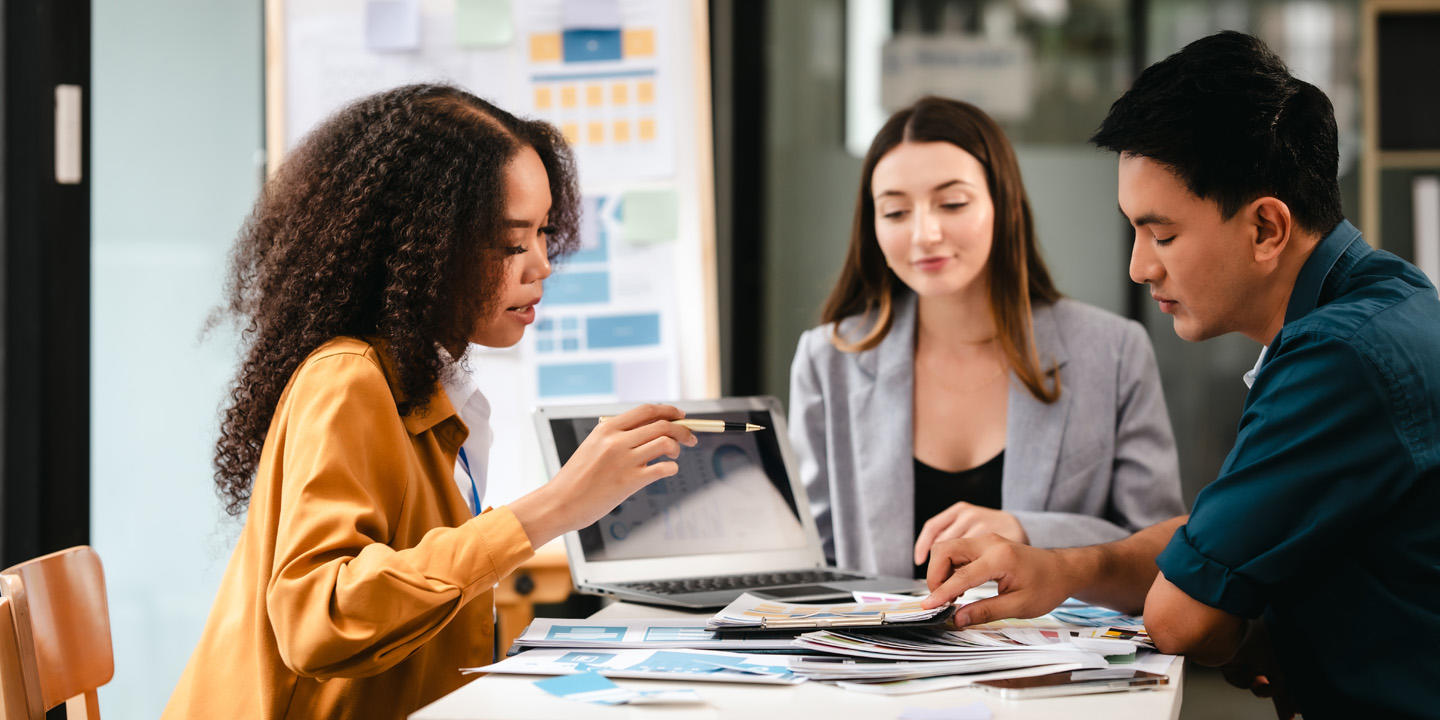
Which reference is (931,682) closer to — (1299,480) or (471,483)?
(1299,480)

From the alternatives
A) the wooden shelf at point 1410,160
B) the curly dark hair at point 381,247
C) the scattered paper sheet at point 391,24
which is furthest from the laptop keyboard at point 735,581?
the wooden shelf at point 1410,160

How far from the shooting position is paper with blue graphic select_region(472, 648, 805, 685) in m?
1.01

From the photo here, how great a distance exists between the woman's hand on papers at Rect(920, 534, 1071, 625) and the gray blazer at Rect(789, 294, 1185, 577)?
382 millimetres

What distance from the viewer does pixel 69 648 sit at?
49.5 inches

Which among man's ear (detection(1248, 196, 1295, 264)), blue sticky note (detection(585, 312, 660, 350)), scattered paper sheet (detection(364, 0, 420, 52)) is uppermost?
scattered paper sheet (detection(364, 0, 420, 52))

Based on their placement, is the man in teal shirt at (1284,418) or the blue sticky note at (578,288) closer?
the man in teal shirt at (1284,418)

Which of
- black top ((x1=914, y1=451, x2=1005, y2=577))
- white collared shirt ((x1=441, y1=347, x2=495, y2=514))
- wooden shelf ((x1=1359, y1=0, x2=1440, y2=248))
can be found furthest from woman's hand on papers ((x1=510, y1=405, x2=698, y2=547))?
wooden shelf ((x1=1359, y1=0, x2=1440, y2=248))

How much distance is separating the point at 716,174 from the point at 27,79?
1546mm

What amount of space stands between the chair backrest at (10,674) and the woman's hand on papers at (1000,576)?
93cm

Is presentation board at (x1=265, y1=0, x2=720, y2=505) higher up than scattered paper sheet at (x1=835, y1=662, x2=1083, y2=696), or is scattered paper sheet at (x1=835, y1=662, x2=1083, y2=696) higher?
presentation board at (x1=265, y1=0, x2=720, y2=505)

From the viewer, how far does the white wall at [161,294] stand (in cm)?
251

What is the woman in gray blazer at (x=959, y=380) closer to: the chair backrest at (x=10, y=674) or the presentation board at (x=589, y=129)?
the presentation board at (x=589, y=129)

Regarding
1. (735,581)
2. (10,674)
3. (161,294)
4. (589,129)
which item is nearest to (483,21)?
(589,129)

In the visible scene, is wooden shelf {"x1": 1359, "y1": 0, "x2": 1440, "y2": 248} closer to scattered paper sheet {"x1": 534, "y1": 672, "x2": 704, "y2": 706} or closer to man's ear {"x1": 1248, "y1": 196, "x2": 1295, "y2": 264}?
man's ear {"x1": 1248, "y1": 196, "x2": 1295, "y2": 264}
